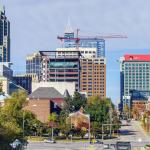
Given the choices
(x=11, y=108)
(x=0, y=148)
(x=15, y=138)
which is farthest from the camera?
(x=11, y=108)

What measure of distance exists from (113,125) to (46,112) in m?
20.6

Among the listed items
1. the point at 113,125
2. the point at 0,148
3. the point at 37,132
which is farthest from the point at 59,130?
the point at 0,148

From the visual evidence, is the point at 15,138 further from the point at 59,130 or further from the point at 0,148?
the point at 59,130

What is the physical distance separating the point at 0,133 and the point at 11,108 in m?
48.4

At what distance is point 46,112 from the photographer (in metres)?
177

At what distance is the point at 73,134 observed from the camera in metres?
150

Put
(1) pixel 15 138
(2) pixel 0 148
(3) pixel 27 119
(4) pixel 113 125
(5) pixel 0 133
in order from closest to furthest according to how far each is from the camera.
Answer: (2) pixel 0 148 → (5) pixel 0 133 → (1) pixel 15 138 → (3) pixel 27 119 → (4) pixel 113 125

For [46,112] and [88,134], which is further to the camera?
[46,112]

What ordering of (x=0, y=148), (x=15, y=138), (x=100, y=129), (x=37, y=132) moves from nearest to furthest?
(x=0, y=148)
(x=15, y=138)
(x=37, y=132)
(x=100, y=129)

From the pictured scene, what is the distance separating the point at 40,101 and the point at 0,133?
11121 cm

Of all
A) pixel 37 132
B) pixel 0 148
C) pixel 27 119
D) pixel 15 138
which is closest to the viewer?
pixel 0 148

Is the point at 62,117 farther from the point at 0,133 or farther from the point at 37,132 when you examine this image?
the point at 0,133

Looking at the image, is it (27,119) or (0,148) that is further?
(27,119)

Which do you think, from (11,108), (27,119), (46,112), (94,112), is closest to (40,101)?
(46,112)
